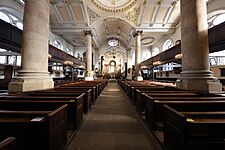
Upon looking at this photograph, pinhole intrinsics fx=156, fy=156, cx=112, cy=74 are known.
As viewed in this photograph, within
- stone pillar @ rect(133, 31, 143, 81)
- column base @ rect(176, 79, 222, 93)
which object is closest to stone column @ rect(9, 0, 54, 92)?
column base @ rect(176, 79, 222, 93)

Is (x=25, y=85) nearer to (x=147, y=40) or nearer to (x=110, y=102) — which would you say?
(x=110, y=102)

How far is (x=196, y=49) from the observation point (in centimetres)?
457

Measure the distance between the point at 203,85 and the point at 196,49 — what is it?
1071mm

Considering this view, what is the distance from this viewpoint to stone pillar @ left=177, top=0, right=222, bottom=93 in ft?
14.5

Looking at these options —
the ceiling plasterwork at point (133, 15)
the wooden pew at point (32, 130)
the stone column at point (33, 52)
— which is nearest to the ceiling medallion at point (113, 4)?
the ceiling plasterwork at point (133, 15)

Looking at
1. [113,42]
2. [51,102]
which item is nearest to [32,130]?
[51,102]

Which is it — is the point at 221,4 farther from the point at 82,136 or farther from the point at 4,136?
the point at 4,136

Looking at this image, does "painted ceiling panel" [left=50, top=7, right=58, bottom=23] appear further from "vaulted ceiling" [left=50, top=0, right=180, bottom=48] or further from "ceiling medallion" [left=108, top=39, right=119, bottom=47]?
"ceiling medallion" [left=108, top=39, right=119, bottom=47]

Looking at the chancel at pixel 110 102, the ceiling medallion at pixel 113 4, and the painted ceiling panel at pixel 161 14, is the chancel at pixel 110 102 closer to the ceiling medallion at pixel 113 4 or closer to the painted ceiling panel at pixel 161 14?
the painted ceiling panel at pixel 161 14

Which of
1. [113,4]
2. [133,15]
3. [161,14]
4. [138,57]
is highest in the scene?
[113,4]

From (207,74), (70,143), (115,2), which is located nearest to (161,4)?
(115,2)

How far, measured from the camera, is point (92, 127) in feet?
10.6

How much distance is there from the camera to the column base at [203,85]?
418 cm

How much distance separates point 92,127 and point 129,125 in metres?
0.80
